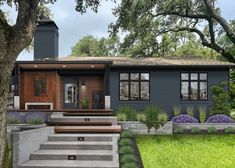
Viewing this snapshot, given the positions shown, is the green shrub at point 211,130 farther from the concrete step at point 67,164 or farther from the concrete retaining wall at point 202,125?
the concrete step at point 67,164

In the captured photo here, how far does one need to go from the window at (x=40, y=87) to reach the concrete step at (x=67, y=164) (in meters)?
11.7

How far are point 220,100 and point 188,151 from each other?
855 centimetres

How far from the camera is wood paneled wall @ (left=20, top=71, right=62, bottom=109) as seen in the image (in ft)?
69.8

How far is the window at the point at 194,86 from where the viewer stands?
2067 cm

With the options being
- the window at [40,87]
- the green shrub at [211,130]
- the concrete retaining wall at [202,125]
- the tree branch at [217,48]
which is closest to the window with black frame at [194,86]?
the concrete retaining wall at [202,125]

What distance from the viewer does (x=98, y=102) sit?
22438 mm

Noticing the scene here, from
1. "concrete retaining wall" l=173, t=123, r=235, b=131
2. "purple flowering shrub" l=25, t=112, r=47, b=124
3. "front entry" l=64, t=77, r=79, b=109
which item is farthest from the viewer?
"front entry" l=64, t=77, r=79, b=109

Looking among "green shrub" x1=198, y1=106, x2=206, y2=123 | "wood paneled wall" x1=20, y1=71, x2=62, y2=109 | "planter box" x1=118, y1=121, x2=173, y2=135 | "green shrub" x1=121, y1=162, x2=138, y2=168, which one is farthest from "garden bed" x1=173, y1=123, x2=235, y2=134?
"wood paneled wall" x1=20, y1=71, x2=62, y2=109

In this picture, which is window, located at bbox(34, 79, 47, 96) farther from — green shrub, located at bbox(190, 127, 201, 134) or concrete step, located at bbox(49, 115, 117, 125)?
green shrub, located at bbox(190, 127, 201, 134)

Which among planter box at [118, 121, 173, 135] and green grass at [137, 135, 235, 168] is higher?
planter box at [118, 121, 173, 135]

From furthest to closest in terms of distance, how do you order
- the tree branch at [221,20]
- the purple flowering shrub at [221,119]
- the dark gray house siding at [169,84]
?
the tree branch at [221,20] → the dark gray house siding at [169,84] → the purple flowering shrub at [221,119]

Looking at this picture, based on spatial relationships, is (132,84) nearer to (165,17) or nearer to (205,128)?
(205,128)

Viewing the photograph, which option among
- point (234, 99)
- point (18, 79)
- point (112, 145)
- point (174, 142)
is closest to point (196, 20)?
point (234, 99)

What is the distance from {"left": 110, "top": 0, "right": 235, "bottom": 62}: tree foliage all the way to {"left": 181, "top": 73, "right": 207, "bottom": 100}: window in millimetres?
7660
